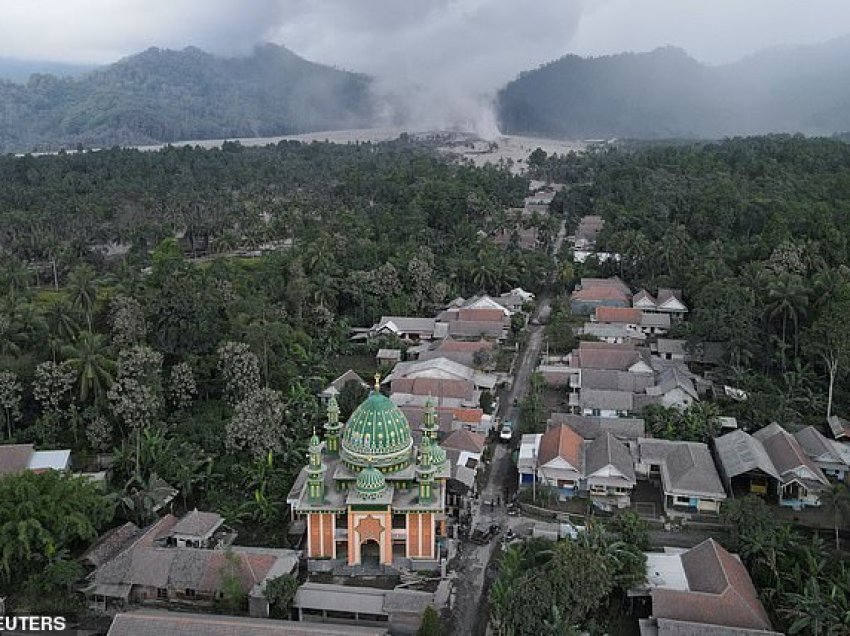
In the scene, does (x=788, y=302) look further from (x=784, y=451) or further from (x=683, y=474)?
(x=683, y=474)

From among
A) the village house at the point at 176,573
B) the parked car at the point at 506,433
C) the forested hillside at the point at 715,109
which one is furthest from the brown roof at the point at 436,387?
the forested hillside at the point at 715,109

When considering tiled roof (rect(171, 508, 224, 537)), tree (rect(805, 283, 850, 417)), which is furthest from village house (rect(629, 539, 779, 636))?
tree (rect(805, 283, 850, 417))

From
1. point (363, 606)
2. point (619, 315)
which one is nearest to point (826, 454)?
point (619, 315)

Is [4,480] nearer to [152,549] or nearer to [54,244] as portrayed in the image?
[152,549]

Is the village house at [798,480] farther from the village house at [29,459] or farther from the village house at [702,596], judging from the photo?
the village house at [29,459]

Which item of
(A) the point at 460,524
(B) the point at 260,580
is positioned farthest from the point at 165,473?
(A) the point at 460,524
